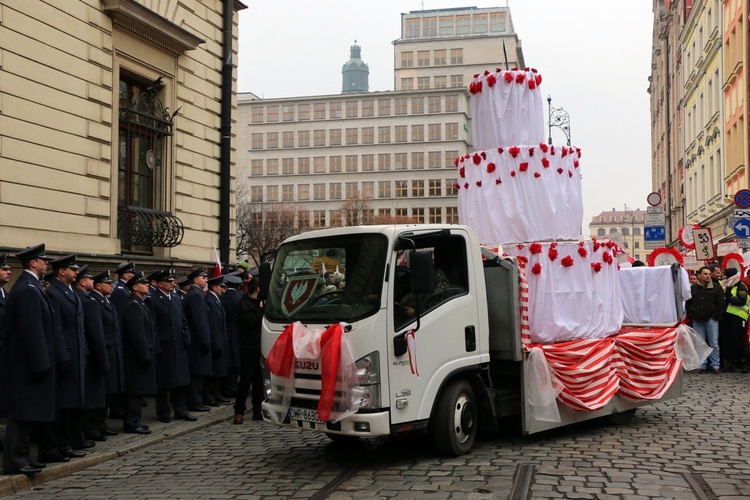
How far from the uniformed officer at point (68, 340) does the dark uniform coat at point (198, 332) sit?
2.81m

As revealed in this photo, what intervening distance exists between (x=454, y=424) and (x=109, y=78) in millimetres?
9552

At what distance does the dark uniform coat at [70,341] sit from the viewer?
869 centimetres

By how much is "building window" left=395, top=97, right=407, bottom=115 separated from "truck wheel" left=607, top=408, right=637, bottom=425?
90610mm

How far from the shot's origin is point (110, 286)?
1010 cm

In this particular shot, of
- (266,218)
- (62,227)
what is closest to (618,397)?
(62,227)

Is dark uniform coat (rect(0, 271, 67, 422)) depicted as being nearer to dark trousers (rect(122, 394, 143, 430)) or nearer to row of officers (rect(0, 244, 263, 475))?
row of officers (rect(0, 244, 263, 475))

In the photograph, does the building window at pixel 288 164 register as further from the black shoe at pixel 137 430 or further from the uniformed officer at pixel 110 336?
the uniformed officer at pixel 110 336

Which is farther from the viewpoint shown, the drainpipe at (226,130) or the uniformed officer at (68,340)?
the drainpipe at (226,130)

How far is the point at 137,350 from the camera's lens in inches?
411

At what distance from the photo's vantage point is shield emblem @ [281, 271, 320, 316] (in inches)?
340

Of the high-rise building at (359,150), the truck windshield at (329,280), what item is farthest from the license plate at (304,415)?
the high-rise building at (359,150)

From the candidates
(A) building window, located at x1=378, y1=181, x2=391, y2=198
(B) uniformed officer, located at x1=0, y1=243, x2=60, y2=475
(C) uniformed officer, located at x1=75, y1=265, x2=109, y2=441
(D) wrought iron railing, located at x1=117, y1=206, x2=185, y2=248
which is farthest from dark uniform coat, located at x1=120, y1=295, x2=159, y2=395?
(A) building window, located at x1=378, y1=181, x2=391, y2=198

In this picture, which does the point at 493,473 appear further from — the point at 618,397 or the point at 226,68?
the point at 226,68

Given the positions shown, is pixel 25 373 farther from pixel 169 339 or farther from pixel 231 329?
pixel 231 329
